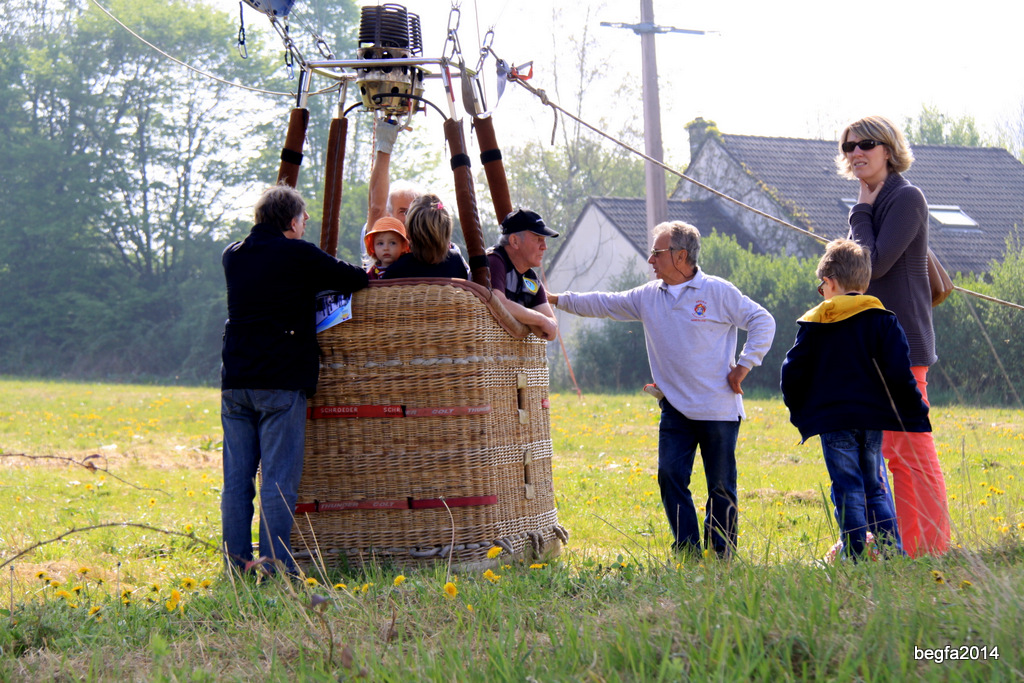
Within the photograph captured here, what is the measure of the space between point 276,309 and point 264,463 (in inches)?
25.8

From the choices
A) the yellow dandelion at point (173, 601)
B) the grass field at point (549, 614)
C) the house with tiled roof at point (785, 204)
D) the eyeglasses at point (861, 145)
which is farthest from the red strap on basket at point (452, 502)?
the house with tiled roof at point (785, 204)

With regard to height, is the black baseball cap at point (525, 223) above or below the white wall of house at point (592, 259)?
below

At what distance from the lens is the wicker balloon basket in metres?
4.16

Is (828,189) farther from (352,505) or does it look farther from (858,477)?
(352,505)

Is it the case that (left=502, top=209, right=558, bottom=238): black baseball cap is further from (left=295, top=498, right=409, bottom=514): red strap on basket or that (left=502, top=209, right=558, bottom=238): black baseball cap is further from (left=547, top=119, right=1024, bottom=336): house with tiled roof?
(left=547, top=119, right=1024, bottom=336): house with tiled roof

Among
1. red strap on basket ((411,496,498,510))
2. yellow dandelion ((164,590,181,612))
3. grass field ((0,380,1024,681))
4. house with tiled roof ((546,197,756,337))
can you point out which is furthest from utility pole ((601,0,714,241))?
house with tiled roof ((546,197,756,337))

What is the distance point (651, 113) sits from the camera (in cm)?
1226

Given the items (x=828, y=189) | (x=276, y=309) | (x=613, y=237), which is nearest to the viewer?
(x=276, y=309)

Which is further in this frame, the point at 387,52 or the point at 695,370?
the point at 387,52

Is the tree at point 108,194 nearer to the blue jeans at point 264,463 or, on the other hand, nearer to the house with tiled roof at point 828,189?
the house with tiled roof at point 828,189

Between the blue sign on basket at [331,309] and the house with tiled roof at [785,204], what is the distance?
18322mm

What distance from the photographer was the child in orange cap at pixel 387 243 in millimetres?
4477

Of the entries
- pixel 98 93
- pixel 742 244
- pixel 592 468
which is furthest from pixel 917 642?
pixel 98 93

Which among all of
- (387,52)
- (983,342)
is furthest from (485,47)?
(983,342)
